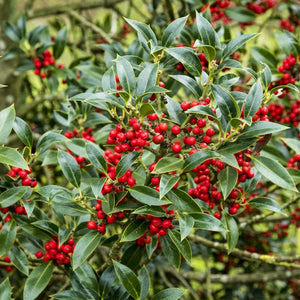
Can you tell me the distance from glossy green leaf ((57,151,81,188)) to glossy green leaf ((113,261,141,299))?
0.27m

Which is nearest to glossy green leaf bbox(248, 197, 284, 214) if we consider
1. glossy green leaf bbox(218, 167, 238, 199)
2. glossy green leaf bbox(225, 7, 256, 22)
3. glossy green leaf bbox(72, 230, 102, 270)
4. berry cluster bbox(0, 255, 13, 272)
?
glossy green leaf bbox(218, 167, 238, 199)

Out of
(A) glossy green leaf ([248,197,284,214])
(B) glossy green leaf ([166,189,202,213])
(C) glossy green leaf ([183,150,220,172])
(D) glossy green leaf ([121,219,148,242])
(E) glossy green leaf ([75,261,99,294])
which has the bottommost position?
(E) glossy green leaf ([75,261,99,294])

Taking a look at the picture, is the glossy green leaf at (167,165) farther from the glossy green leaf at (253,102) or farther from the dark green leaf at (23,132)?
the dark green leaf at (23,132)

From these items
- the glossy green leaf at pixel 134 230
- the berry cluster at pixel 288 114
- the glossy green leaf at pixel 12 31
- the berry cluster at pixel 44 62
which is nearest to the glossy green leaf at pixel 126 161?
the glossy green leaf at pixel 134 230

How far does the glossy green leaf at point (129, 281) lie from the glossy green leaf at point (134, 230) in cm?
11

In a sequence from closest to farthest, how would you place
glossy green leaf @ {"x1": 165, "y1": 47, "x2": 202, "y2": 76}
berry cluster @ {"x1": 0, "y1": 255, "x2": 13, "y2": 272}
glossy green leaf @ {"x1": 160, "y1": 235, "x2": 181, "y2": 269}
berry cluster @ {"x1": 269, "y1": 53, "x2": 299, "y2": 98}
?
1. glossy green leaf @ {"x1": 165, "y1": 47, "x2": 202, "y2": 76}
2. glossy green leaf @ {"x1": 160, "y1": 235, "x2": 181, "y2": 269}
3. berry cluster @ {"x1": 0, "y1": 255, "x2": 13, "y2": 272}
4. berry cluster @ {"x1": 269, "y1": 53, "x2": 299, "y2": 98}

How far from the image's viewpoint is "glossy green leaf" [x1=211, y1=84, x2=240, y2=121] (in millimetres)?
981

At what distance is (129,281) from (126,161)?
366 mm

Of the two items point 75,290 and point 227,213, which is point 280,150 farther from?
point 75,290

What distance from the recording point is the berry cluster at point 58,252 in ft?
4.01

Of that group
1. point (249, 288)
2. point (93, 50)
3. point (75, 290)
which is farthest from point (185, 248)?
point (93, 50)

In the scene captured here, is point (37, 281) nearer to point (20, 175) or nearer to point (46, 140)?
point (20, 175)

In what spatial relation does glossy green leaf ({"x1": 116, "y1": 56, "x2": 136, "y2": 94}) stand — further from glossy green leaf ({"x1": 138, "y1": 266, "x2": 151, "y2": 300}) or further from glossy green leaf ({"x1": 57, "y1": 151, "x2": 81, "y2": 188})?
glossy green leaf ({"x1": 138, "y1": 266, "x2": 151, "y2": 300})

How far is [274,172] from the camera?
3.41 feet
